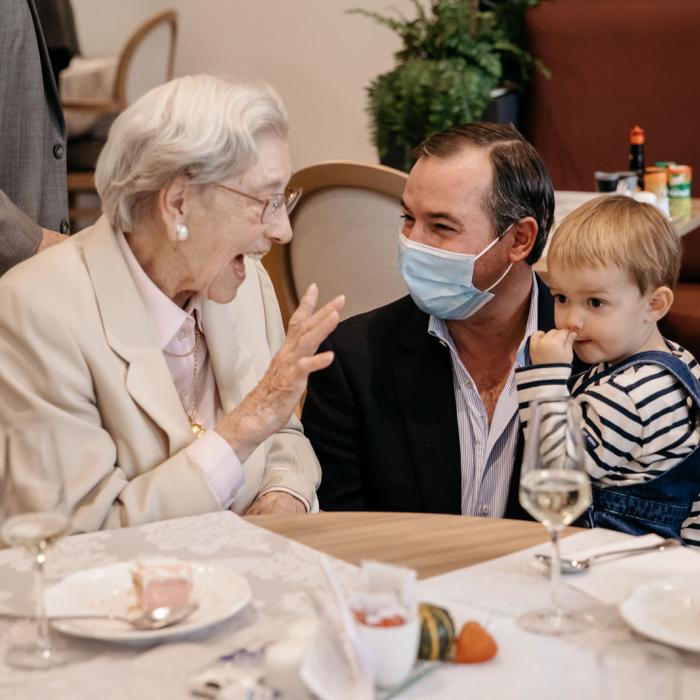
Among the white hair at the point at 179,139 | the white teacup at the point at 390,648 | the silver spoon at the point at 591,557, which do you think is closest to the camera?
the white teacup at the point at 390,648

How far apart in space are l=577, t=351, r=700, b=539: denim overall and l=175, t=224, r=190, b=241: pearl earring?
0.83m

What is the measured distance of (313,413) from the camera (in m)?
2.42

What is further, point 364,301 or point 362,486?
point 364,301

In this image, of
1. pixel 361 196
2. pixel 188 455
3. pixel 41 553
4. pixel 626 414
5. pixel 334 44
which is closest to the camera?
pixel 41 553

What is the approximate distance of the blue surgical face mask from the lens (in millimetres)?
2359

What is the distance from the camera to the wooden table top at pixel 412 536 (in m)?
1.58

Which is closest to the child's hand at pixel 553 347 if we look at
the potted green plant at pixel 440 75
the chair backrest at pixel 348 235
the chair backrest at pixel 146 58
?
the chair backrest at pixel 348 235

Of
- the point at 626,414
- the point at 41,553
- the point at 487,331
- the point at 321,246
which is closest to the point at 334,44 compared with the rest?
the point at 321,246

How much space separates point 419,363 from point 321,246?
1281 mm

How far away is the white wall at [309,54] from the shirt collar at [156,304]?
4375 millimetres

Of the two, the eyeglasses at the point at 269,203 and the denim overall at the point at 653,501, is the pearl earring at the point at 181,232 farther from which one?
the denim overall at the point at 653,501

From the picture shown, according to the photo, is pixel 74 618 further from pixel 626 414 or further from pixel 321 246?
pixel 321 246

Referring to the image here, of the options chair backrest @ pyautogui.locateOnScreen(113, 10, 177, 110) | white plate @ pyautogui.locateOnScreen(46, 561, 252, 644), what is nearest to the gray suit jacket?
white plate @ pyautogui.locateOnScreen(46, 561, 252, 644)

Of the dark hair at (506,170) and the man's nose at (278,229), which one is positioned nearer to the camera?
the man's nose at (278,229)
